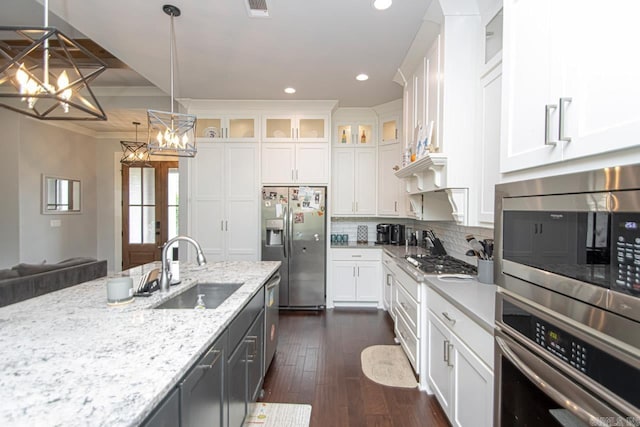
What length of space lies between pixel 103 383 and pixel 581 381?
1248 mm

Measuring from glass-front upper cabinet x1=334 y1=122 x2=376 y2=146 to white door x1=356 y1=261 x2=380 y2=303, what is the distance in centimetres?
178

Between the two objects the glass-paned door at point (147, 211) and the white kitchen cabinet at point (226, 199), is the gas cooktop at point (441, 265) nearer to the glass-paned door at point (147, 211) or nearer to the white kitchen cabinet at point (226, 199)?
the white kitchen cabinet at point (226, 199)

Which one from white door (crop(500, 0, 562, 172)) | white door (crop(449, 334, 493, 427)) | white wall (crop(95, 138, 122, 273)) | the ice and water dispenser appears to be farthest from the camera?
white wall (crop(95, 138, 122, 273))

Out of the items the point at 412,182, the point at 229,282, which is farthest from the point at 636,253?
the point at 412,182

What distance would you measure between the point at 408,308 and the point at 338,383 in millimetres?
833

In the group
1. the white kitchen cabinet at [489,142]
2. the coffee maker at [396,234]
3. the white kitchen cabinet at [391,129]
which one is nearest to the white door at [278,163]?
the white kitchen cabinet at [391,129]

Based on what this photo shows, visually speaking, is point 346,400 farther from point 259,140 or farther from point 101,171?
point 101,171

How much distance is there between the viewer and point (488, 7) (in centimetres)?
208

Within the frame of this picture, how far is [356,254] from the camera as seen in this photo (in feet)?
14.0

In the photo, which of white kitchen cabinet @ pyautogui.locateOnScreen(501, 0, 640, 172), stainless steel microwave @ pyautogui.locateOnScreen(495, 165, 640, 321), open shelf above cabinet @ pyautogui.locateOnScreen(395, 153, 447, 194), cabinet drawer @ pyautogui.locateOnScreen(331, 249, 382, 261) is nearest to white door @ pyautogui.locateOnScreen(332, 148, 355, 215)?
cabinet drawer @ pyautogui.locateOnScreen(331, 249, 382, 261)

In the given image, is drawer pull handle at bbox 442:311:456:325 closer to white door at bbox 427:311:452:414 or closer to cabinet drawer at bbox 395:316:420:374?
white door at bbox 427:311:452:414

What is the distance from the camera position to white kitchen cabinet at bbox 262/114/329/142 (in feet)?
14.1

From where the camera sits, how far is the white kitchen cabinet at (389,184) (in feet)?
14.3

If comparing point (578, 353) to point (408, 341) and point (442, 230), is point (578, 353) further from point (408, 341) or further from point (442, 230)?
point (442, 230)
